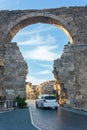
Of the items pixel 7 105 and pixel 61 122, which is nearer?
pixel 61 122

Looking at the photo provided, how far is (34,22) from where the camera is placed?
103 feet

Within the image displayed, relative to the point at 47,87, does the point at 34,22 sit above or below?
above

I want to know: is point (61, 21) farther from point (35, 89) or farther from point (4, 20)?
point (35, 89)

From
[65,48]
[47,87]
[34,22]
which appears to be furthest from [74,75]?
[47,87]

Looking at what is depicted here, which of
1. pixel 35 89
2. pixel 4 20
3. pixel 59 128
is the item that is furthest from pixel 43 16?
pixel 35 89

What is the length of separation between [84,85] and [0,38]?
8629 millimetres

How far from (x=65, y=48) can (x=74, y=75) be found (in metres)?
2.71

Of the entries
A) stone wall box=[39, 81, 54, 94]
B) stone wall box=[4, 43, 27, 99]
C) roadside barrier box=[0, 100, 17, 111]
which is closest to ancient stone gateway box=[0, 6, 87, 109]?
stone wall box=[4, 43, 27, 99]

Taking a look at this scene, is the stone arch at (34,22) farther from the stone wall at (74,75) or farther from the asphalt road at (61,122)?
the asphalt road at (61,122)

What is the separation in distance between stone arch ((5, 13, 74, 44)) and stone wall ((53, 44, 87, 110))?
46.3 inches

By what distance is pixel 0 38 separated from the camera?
1197 inches

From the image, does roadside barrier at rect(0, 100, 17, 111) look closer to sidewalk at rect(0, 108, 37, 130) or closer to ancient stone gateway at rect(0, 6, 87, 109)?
ancient stone gateway at rect(0, 6, 87, 109)

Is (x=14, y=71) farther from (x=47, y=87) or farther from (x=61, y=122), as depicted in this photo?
(x=47, y=87)

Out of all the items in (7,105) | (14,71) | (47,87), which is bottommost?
(7,105)
